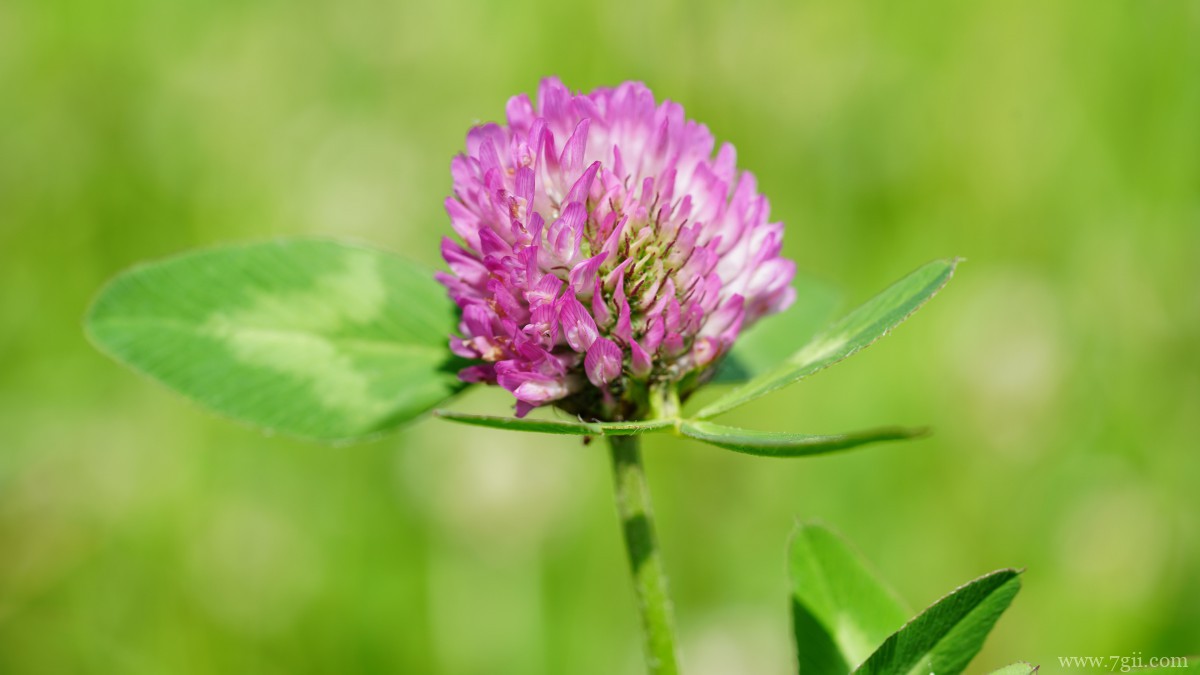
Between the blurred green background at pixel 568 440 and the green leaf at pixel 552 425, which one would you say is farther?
the blurred green background at pixel 568 440

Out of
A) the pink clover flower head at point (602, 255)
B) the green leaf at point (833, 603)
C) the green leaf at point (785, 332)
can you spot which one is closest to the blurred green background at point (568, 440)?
the green leaf at point (785, 332)

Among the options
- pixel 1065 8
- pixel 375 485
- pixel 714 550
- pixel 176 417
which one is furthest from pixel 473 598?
pixel 1065 8

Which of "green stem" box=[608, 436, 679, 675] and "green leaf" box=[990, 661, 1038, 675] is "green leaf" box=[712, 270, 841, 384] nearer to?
"green stem" box=[608, 436, 679, 675]

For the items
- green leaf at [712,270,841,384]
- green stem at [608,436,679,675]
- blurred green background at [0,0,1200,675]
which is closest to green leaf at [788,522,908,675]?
green stem at [608,436,679,675]

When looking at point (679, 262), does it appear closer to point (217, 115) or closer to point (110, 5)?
point (217, 115)

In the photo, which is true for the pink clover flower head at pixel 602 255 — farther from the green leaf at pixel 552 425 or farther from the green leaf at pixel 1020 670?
the green leaf at pixel 1020 670
